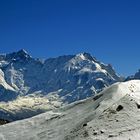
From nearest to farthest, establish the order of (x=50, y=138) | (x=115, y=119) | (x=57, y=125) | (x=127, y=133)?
(x=127, y=133) → (x=115, y=119) → (x=50, y=138) → (x=57, y=125)

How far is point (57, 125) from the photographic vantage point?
82.3ft

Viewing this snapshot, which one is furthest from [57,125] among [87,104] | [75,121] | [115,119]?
[115,119]

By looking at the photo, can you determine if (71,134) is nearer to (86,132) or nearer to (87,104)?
(86,132)

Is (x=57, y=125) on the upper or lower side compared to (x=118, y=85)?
lower

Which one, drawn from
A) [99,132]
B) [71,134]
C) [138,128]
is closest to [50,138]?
[71,134]

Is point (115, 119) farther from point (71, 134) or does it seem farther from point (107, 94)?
point (107, 94)

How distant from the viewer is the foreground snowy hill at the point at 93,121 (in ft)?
68.5

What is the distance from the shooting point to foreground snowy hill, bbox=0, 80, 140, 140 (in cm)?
2089

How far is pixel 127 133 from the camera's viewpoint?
20.4 m

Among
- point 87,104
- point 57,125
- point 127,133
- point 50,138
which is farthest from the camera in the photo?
point 87,104

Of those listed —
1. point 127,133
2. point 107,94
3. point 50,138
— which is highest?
point 107,94

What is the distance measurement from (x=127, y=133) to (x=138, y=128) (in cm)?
84

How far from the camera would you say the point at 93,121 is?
72.4 feet

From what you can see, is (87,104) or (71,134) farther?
(87,104)
